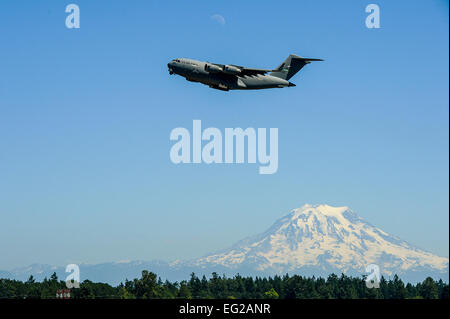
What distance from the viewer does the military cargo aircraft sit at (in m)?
95.0

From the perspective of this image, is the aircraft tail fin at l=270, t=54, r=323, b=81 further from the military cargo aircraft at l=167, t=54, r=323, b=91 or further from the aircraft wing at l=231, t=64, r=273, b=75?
the aircraft wing at l=231, t=64, r=273, b=75

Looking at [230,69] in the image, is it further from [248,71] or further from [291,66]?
[291,66]

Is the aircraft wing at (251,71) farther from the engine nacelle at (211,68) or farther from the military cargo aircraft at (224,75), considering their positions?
the engine nacelle at (211,68)

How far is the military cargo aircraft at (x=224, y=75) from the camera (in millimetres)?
95000

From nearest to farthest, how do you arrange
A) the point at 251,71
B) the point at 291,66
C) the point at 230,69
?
the point at 230,69 → the point at 251,71 → the point at 291,66

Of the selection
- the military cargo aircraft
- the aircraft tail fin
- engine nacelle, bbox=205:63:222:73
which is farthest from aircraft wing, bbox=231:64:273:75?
the aircraft tail fin

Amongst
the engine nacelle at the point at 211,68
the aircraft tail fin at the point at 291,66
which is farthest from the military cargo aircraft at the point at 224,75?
the aircraft tail fin at the point at 291,66

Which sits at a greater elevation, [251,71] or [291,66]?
[291,66]

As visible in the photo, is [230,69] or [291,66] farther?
[291,66]

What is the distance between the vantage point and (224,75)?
97.9 m

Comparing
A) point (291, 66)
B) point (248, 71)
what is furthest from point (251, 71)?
point (291, 66)

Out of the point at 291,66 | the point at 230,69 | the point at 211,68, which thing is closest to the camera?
the point at 211,68
